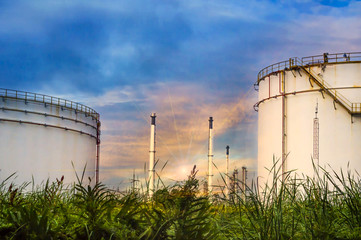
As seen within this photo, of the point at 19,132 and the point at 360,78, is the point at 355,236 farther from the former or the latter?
the point at 19,132

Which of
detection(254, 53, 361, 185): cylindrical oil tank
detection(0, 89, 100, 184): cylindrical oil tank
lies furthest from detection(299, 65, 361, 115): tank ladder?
detection(0, 89, 100, 184): cylindrical oil tank

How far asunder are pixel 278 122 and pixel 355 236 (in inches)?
849

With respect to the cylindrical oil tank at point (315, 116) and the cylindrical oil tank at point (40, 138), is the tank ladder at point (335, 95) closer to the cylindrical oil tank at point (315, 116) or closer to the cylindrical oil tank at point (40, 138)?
the cylindrical oil tank at point (315, 116)

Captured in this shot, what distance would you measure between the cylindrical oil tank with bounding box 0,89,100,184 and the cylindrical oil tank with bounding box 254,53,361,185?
11964mm

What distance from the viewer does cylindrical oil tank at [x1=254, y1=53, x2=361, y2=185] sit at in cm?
2162

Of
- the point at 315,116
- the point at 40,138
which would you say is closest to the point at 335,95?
the point at 315,116

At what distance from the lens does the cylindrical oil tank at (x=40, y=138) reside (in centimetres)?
2475

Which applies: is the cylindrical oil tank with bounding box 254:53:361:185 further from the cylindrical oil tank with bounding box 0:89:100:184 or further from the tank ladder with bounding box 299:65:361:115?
the cylindrical oil tank with bounding box 0:89:100:184

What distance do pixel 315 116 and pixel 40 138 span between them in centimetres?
1810

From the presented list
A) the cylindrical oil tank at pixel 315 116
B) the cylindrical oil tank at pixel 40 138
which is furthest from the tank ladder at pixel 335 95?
the cylindrical oil tank at pixel 40 138

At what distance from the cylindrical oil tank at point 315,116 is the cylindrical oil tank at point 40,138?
11964 millimetres

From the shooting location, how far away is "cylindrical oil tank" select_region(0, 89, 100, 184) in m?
24.8

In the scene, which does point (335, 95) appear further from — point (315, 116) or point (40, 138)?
point (40, 138)

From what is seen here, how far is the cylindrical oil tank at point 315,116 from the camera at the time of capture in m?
21.6
